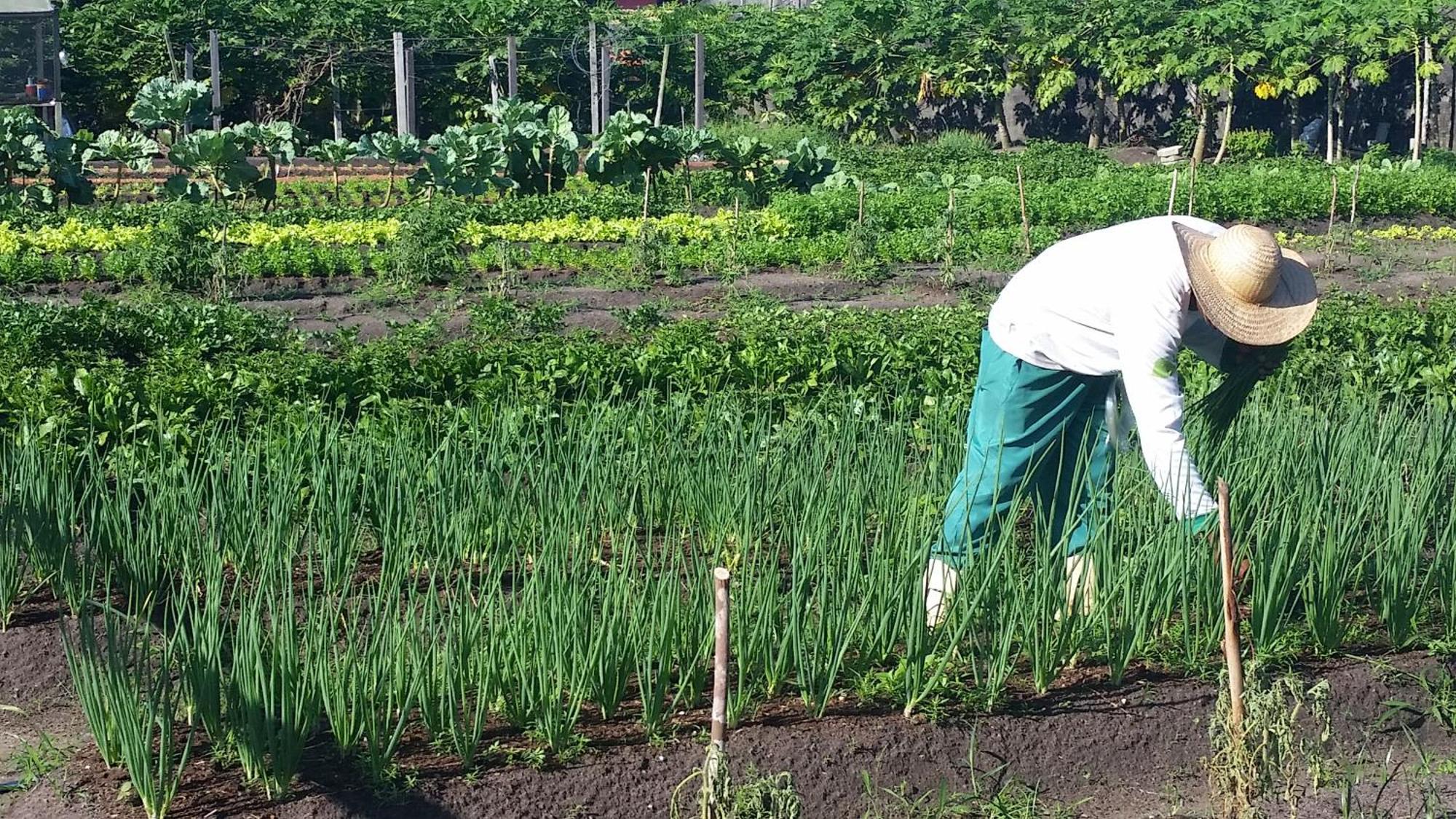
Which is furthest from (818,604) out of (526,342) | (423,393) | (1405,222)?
(1405,222)

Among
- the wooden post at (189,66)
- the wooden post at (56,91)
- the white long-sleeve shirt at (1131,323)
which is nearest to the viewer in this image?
the white long-sleeve shirt at (1131,323)

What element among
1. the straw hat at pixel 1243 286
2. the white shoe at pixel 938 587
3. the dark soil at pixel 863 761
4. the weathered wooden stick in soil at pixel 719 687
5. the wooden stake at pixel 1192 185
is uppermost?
the straw hat at pixel 1243 286

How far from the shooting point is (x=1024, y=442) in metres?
4.17

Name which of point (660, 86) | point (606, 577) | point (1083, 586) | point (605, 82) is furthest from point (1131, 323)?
point (660, 86)

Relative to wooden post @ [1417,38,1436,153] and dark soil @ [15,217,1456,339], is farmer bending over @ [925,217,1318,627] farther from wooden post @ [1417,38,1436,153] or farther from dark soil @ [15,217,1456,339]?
wooden post @ [1417,38,1436,153]

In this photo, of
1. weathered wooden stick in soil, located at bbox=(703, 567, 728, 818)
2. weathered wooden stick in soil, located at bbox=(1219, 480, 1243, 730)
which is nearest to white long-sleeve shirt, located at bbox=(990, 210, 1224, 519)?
weathered wooden stick in soil, located at bbox=(1219, 480, 1243, 730)

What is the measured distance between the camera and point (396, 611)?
3217mm

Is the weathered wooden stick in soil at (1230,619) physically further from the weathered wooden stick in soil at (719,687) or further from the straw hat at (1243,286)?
the weathered wooden stick in soil at (719,687)

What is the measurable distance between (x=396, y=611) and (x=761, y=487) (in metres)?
1.38

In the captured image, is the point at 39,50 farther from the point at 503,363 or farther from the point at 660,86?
the point at 503,363

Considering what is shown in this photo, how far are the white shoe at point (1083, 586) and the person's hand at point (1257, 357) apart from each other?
62cm

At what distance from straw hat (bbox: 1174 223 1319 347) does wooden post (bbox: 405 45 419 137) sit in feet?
51.4

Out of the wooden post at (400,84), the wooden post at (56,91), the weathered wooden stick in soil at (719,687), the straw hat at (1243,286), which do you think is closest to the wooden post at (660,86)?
the wooden post at (400,84)

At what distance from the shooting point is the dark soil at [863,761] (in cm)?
321
